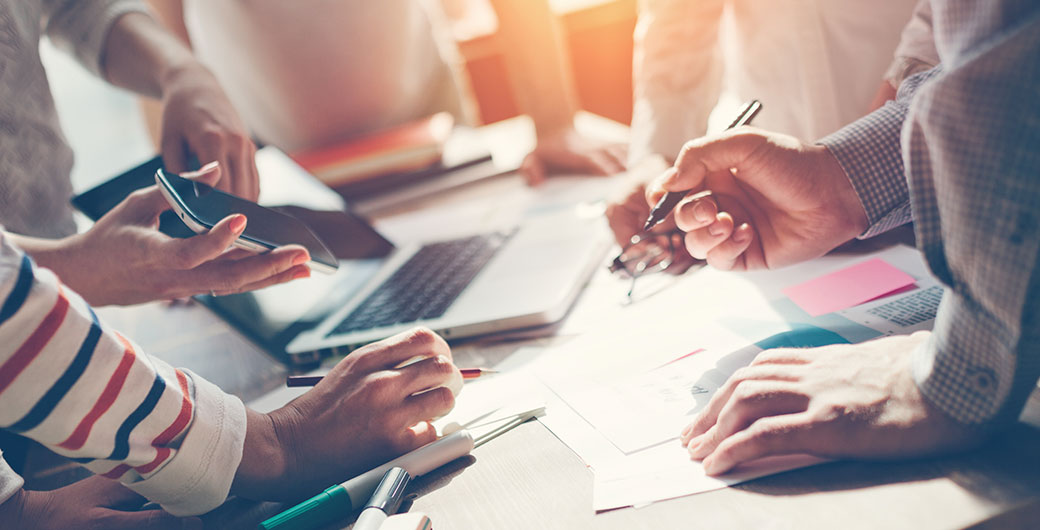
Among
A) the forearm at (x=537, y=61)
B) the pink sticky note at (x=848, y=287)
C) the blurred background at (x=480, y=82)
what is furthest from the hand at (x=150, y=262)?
the blurred background at (x=480, y=82)

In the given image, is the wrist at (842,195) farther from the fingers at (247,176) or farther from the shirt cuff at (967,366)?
the fingers at (247,176)

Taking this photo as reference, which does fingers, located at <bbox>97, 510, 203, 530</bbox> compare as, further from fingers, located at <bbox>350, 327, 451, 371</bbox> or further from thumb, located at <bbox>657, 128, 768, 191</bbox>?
thumb, located at <bbox>657, 128, 768, 191</bbox>

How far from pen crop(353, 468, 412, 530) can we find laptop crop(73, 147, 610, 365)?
1.04ft

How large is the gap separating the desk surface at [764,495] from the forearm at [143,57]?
0.84 m

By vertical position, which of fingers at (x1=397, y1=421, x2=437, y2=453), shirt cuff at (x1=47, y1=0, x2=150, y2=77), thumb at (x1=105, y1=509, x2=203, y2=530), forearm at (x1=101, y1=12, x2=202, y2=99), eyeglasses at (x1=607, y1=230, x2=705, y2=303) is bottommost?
eyeglasses at (x1=607, y1=230, x2=705, y2=303)

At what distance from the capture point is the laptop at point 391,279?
0.86 m

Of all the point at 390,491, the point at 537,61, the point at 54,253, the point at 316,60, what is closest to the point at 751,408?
the point at 390,491

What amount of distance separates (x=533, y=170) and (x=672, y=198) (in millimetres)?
784

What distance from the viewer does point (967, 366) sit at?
0.41m

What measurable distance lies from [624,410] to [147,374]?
38cm

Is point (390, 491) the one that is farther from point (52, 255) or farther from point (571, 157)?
point (571, 157)

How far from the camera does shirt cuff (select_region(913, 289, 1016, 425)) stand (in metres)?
0.40

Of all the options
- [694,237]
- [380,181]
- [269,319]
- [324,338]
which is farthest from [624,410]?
[380,181]

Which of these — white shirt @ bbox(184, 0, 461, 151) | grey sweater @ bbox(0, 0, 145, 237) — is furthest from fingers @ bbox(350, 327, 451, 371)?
white shirt @ bbox(184, 0, 461, 151)
